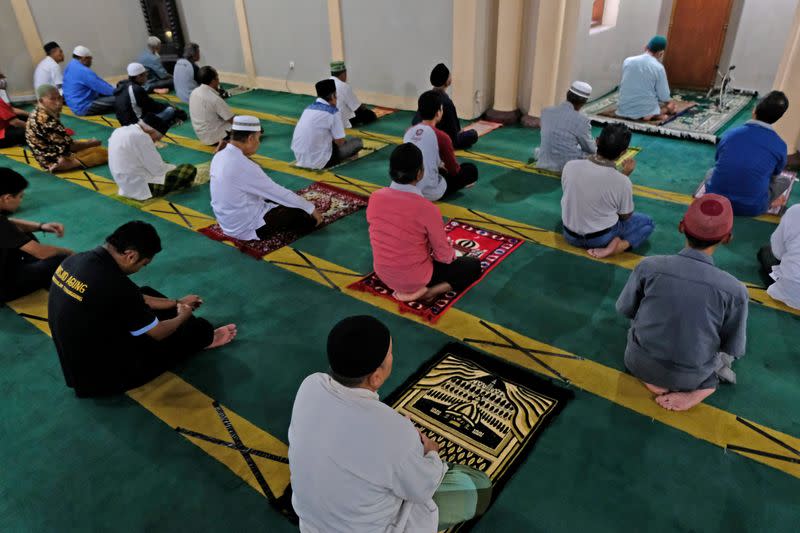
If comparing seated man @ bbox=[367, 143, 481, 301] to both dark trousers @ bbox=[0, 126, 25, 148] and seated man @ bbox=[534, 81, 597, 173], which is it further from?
dark trousers @ bbox=[0, 126, 25, 148]

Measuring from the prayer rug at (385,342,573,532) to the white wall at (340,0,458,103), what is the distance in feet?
17.8

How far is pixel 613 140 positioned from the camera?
132 inches

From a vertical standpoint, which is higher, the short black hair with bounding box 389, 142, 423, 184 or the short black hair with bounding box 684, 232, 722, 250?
the short black hair with bounding box 389, 142, 423, 184

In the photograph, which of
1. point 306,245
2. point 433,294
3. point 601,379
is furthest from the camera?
point 306,245

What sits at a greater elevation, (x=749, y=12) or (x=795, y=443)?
(x=749, y=12)

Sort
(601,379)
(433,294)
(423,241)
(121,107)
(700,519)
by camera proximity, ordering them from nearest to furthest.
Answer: (700,519), (601,379), (423,241), (433,294), (121,107)

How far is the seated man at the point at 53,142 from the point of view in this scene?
17.8ft

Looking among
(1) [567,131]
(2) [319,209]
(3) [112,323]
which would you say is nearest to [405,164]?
(3) [112,323]

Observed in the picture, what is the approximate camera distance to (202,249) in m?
4.20

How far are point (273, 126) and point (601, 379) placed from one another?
607 cm

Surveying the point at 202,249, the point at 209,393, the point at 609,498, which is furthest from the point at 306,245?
the point at 609,498

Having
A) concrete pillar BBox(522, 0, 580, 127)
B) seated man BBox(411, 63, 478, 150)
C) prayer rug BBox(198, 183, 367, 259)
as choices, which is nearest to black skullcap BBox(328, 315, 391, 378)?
prayer rug BBox(198, 183, 367, 259)

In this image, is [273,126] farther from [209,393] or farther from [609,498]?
[609,498]

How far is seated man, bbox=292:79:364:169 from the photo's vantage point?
5.42 meters
